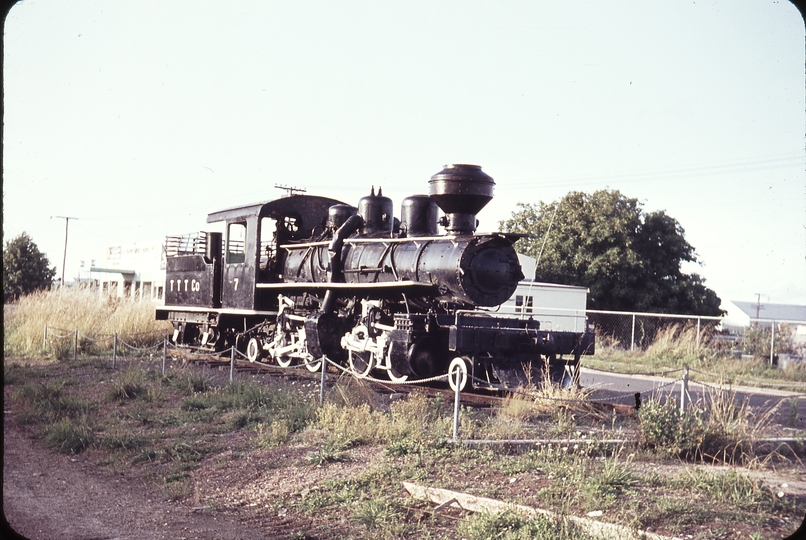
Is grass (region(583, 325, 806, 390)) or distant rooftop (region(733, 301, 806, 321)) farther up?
distant rooftop (region(733, 301, 806, 321))

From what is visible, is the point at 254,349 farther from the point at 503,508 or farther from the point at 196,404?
the point at 503,508

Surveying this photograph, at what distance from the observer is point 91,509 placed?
664 centimetres

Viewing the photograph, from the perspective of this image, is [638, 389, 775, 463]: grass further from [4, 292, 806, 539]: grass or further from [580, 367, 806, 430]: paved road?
[580, 367, 806, 430]: paved road

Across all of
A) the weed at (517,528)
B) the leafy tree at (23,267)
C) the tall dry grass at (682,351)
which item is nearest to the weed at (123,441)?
the weed at (517,528)

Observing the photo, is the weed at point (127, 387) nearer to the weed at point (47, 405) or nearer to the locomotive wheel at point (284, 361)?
the weed at point (47, 405)

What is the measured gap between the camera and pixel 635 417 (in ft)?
29.9

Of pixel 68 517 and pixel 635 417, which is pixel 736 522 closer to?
pixel 635 417

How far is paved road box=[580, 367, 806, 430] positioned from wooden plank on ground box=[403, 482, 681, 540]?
476 centimetres

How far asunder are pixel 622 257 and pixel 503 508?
28382mm

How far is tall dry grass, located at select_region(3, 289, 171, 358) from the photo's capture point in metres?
18.9

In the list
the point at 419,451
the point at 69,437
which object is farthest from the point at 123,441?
the point at 419,451

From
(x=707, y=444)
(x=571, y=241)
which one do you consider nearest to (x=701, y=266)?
(x=571, y=241)

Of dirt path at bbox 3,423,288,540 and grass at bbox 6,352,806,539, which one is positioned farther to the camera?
dirt path at bbox 3,423,288,540

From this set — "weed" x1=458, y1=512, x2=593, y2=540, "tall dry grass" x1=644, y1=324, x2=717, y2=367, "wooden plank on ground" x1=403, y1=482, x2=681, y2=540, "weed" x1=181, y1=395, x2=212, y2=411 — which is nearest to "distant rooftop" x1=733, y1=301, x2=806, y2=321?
"tall dry grass" x1=644, y1=324, x2=717, y2=367
